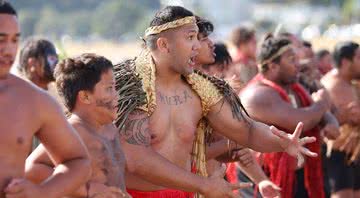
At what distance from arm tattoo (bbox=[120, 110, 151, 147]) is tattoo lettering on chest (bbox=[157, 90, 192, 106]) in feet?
0.63

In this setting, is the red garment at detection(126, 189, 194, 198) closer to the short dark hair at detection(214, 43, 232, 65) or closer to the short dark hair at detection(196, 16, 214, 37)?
the short dark hair at detection(196, 16, 214, 37)

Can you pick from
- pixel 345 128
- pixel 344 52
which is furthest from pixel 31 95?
pixel 344 52

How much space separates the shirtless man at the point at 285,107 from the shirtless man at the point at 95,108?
13.3 ft

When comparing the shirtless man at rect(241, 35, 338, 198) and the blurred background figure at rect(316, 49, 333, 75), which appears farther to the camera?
the blurred background figure at rect(316, 49, 333, 75)

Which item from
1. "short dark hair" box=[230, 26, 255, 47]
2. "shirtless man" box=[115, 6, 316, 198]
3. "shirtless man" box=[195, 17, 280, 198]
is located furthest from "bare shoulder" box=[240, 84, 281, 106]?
"short dark hair" box=[230, 26, 255, 47]

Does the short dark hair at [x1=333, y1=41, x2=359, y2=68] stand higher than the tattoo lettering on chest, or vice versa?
the tattoo lettering on chest

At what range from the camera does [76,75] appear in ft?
22.8

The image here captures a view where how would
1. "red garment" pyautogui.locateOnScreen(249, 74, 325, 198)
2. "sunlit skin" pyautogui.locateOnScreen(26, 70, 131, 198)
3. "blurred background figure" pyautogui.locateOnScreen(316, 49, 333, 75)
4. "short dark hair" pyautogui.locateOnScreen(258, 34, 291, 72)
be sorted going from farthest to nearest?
1. "blurred background figure" pyautogui.locateOnScreen(316, 49, 333, 75)
2. "short dark hair" pyautogui.locateOnScreen(258, 34, 291, 72)
3. "red garment" pyautogui.locateOnScreen(249, 74, 325, 198)
4. "sunlit skin" pyautogui.locateOnScreen(26, 70, 131, 198)

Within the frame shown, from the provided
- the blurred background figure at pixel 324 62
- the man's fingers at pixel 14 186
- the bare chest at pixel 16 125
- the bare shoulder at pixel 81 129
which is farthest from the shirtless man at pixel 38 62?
the blurred background figure at pixel 324 62

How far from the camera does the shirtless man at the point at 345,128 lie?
1285 centimetres

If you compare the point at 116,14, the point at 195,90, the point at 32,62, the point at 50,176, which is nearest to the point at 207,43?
the point at 195,90

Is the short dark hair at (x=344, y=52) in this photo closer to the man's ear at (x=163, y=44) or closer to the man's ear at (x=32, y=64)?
the man's ear at (x=32, y=64)

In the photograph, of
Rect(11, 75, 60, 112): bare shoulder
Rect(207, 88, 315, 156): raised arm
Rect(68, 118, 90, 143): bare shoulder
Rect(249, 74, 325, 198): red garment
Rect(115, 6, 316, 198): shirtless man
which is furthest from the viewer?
Rect(249, 74, 325, 198): red garment

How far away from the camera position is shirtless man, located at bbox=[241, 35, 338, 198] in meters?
11.0
